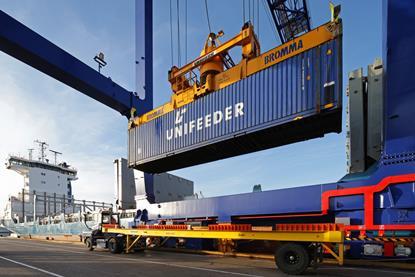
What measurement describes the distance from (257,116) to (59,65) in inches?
368

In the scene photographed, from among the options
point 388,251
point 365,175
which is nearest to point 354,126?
point 365,175

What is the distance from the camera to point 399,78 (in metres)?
8.77

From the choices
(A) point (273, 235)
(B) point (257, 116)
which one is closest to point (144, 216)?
(B) point (257, 116)

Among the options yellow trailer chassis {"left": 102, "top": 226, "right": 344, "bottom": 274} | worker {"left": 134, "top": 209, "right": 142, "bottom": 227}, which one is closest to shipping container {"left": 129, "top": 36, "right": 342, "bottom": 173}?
worker {"left": 134, "top": 209, "right": 142, "bottom": 227}

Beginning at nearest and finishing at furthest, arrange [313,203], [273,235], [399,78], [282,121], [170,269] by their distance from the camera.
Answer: [399,78], [273,235], [170,269], [313,203], [282,121]

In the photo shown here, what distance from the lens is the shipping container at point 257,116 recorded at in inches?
408

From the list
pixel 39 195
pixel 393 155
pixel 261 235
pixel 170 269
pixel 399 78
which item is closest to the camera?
pixel 393 155

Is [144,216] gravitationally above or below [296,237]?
below

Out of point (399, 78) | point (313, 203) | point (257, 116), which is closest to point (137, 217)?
point (257, 116)

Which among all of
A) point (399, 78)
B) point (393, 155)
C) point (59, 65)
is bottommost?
point (393, 155)

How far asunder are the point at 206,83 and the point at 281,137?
12.4ft

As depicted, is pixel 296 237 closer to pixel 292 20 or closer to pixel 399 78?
pixel 399 78

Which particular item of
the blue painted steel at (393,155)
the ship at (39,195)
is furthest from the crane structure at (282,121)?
the ship at (39,195)

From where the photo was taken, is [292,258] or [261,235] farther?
[261,235]
